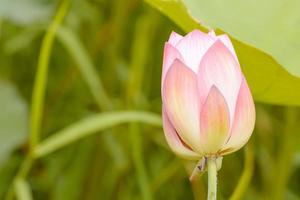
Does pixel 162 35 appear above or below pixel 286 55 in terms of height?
above

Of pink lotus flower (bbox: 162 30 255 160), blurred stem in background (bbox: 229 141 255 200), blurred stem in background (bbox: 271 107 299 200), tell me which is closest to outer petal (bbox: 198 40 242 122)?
pink lotus flower (bbox: 162 30 255 160)

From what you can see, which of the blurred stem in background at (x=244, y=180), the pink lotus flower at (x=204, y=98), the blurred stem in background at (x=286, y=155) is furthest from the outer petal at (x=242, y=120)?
the blurred stem in background at (x=286, y=155)

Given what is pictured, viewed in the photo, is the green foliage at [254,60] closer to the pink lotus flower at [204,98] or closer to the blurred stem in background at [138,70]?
the pink lotus flower at [204,98]

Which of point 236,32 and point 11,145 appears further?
point 11,145

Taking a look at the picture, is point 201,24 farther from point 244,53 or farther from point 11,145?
point 11,145

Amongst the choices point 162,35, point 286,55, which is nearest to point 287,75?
point 286,55

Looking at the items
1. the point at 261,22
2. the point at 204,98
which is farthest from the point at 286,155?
the point at 204,98

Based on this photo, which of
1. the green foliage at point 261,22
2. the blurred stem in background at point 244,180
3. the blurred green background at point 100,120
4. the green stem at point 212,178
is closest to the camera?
the green stem at point 212,178
